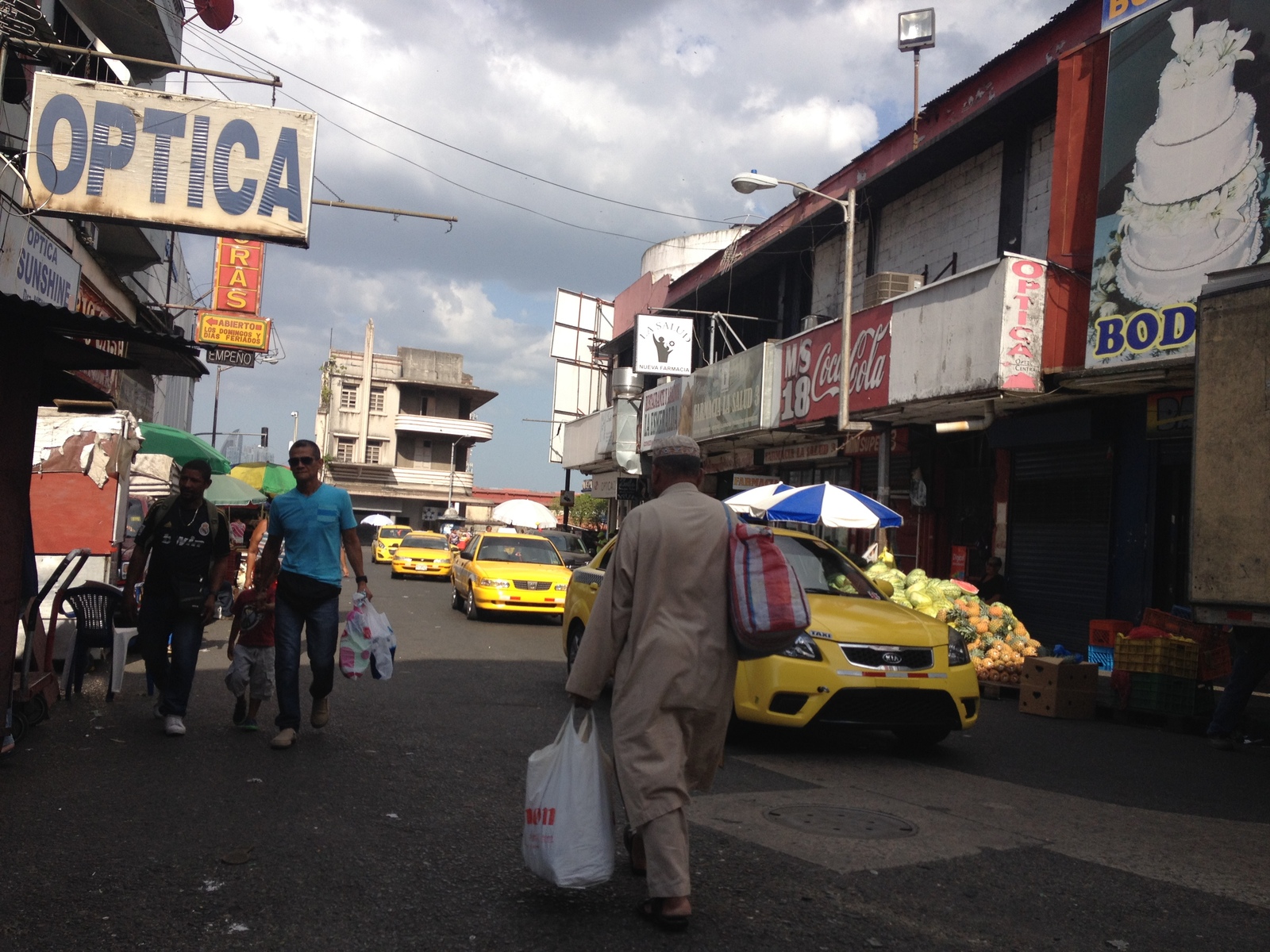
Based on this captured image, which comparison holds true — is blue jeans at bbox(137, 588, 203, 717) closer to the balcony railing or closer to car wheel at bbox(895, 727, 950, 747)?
car wheel at bbox(895, 727, 950, 747)

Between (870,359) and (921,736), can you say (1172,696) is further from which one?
(870,359)

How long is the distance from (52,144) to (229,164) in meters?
1.81

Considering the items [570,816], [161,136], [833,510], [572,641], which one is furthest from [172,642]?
[833,510]

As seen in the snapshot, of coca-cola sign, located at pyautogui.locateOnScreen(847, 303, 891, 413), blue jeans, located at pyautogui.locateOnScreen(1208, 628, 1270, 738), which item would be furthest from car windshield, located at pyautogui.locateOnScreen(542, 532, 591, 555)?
blue jeans, located at pyautogui.locateOnScreen(1208, 628, 1270, 738)

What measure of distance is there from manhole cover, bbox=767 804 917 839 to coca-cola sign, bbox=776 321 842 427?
44.3 ft

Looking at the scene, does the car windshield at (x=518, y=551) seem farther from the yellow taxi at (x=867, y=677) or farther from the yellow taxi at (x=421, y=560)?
the yellow taxi at (x=421, y=560)

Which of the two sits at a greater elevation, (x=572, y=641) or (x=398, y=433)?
→ (x=398, y=433)

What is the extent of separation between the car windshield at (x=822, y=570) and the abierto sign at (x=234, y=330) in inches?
731

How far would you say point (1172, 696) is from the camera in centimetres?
1066

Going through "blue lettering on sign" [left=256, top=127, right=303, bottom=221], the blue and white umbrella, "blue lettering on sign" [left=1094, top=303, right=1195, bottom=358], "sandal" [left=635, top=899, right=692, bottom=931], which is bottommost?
"sandal" [left=635, top=899, right=692, bottom=931]

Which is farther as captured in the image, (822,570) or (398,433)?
(398,433)

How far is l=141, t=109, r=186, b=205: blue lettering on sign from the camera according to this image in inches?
483

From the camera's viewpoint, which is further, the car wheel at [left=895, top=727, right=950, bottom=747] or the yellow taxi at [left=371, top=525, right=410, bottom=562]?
the yellow taxi at [left=371, top=525, right=410, bottom=562]

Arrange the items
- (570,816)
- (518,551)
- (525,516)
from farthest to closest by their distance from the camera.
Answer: (525,516) → (518,551) → (570,816)
